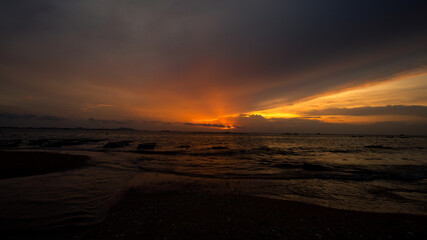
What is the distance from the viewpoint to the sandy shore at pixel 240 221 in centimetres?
536

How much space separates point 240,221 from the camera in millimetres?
6164

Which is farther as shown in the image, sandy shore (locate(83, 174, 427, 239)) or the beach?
the beach

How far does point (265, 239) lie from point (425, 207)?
9334 millimetres

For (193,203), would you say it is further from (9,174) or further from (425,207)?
(9,174)

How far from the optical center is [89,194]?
8.98 m

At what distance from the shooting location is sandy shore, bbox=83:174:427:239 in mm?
5359

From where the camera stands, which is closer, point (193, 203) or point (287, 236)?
point (287, 236)

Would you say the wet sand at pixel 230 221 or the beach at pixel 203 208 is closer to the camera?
the wet sand at pixel 230 221

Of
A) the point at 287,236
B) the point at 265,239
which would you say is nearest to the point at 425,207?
the point at 287,236

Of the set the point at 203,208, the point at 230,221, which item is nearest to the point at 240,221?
the point at 230,221

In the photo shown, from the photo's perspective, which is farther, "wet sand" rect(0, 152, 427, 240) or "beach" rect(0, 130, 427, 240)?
"beach" rect(0, 130, 427, 240)

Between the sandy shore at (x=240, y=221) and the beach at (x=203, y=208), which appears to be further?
the beach at (x=203, y=208)

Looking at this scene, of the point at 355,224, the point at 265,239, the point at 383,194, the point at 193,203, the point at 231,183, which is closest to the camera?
the point at 265,239

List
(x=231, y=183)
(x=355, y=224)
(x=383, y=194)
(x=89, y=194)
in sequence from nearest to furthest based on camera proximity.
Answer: (x=355, y=224) → (x=89, y=194) → (x=383, y=194) → (x=231, y=183)
